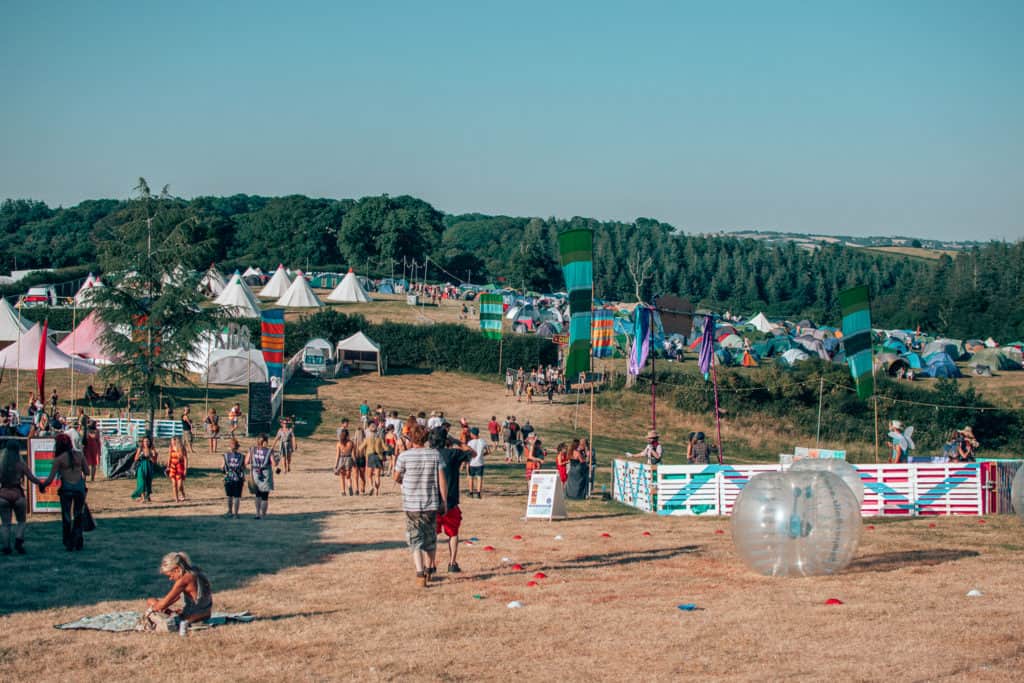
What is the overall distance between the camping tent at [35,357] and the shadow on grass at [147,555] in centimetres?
2005

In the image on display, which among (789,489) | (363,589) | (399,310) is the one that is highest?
(399,310)

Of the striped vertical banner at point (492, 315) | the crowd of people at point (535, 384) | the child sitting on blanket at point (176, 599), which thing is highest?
the striped vertical banner at point (492, 315)

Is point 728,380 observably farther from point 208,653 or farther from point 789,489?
point 208,653

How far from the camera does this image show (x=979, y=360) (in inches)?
2447

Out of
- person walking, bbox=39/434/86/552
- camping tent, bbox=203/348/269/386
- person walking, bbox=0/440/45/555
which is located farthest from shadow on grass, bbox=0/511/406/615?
camping tent, bbox=203/348/269/386

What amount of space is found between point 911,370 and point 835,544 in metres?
50.9

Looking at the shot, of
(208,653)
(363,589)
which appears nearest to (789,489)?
(363,589)

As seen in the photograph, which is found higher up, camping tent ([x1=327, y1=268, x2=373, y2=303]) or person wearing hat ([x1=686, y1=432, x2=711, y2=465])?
camping tent ([x1=327, y1=268, x2=373, y2=303])

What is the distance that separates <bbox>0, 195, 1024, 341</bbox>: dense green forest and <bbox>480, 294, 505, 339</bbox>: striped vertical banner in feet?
98.3

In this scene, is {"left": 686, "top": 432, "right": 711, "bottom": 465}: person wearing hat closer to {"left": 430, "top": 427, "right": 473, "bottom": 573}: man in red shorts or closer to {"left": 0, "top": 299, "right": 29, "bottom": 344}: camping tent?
{"left": 430, "top": 427, "right": 473, "bottom": 573}: man in red shorts

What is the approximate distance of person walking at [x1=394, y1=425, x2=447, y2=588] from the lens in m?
11.0

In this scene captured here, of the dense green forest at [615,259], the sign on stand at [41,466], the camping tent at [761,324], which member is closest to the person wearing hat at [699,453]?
the sign on stand at [41,466]

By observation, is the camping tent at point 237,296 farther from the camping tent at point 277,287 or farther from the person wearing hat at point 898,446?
the person wearing hat at point 898,446

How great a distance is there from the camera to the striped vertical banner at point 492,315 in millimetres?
43938
